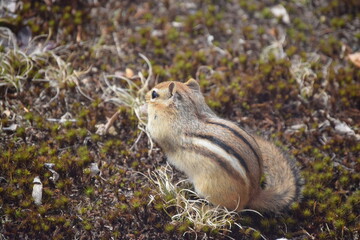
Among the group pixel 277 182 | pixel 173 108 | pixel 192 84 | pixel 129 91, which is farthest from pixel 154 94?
pixel 277 182

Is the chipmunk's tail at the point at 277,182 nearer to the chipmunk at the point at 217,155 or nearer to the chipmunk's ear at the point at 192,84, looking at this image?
the chipmunk at the point at 217,155

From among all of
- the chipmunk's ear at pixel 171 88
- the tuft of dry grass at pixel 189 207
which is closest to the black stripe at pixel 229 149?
the tuft of dry grass at pixel 189 207

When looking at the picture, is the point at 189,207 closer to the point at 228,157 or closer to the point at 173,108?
the point at 228,157

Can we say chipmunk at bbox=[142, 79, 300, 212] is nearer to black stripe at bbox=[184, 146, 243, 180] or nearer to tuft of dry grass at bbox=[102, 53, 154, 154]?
black stripe at bbox=[184, 146, 243, 180]

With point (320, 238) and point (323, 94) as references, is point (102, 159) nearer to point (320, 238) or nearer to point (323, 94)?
point (320, 238)

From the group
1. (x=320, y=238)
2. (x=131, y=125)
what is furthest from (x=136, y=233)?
(x=320, y=238)

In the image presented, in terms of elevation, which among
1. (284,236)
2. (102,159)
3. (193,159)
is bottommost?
(284,236)
